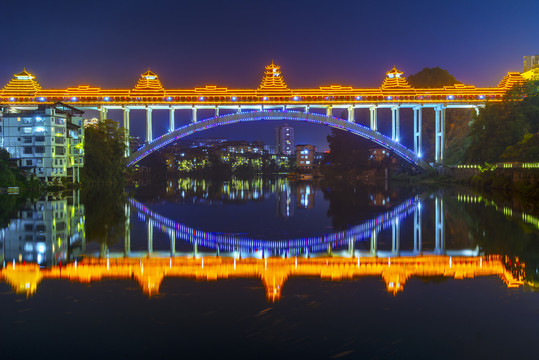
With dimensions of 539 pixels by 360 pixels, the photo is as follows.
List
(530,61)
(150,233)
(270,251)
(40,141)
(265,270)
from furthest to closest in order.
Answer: (530,61) < (40,141) < (150,233) < (270,251) < (265,270)

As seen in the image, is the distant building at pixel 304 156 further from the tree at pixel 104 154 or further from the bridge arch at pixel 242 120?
the tree at pixel 104 154

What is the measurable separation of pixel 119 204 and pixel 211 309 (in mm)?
19256

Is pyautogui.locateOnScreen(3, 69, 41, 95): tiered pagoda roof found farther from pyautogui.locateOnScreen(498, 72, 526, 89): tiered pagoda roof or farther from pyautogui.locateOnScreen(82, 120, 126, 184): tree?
pyautogui.locateOnScreen(498, 72, 526, 89): tiered pagoda roof

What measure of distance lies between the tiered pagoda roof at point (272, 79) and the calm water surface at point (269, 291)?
3232 cm

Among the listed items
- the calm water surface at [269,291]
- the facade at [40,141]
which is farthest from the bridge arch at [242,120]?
the calm water surface at [269,291]

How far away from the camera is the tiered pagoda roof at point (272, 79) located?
4812 centimetres

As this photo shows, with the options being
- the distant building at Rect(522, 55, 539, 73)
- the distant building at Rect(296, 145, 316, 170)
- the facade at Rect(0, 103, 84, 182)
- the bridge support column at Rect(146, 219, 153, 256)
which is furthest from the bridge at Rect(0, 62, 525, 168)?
the distant building at Rect(296, 145, 316, 170)

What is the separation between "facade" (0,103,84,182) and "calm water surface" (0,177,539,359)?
2363 centimetres

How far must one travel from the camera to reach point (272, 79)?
48.3m

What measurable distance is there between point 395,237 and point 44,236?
917 cm

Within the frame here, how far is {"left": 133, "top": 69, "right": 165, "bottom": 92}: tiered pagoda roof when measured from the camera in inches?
1875

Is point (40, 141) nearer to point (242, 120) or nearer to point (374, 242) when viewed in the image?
point (242, 120)

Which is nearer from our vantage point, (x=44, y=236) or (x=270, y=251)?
(x=270, y=251)

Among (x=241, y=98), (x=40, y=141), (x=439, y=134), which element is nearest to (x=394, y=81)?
(x=439, y=134)
